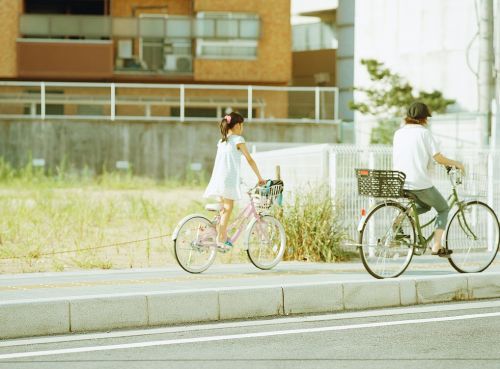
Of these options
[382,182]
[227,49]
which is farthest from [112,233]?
[227,49]

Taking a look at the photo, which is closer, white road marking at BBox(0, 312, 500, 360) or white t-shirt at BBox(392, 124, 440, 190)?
white road marking at BBox(0, 312, 500, 360)

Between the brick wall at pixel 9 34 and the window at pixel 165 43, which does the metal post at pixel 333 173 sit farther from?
the brick wall at pixel 9 34

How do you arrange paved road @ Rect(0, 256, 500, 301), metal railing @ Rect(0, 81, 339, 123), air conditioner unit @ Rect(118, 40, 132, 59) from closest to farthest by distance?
paved road @ Rect(0, 256, 500, 301)
metal railing @ Rect(0, 81, 339, 123)
air conditioner unit @ Rect(118, 40, 132, 59)

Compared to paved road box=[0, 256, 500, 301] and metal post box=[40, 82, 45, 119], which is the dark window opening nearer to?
metal post box=[40, 82, 45, 119]

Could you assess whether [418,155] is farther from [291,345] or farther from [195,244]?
[291,345]

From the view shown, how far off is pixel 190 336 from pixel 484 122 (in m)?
17.3

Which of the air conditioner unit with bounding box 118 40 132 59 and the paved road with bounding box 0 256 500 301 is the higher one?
the air conditioner unit with bounding box 118 40 132 59

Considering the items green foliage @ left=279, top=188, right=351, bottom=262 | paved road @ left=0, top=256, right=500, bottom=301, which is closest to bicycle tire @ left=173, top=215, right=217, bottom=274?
paved road @ left=0, top=256, right=500, bottom=301

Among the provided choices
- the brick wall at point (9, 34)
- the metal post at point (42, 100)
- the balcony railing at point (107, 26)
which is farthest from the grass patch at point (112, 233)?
the brick wall at point (9, 34)

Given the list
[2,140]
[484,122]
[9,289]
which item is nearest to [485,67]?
[484,122]

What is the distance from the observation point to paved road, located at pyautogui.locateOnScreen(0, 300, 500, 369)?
22.1 feet

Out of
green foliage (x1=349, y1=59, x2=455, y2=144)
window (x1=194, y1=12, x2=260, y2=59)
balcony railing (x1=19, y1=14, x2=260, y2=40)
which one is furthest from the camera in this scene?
window (x1=194, y1=12, x2=260, y2=59)

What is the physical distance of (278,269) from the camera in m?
11.0

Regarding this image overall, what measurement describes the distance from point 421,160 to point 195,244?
2.37 meters
